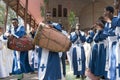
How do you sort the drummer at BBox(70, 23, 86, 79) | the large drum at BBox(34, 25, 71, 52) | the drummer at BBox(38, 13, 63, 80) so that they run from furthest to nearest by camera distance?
the drummer at BBox(70, 23, 86, 79) → the drummer at BBox(38, 13, 63, 80) → the large drum at BBox(34, 25, 71, 52)

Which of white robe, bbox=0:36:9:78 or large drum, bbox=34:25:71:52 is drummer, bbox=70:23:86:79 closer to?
white robe, bbox=0:36:9:78

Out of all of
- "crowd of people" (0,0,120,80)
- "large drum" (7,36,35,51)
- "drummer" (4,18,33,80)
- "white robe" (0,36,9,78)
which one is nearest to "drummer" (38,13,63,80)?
"crowd of people" (0,0,120,80)

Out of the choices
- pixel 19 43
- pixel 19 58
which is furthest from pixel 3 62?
pixel 19 43

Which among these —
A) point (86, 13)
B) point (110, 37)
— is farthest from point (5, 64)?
point (86, 13)

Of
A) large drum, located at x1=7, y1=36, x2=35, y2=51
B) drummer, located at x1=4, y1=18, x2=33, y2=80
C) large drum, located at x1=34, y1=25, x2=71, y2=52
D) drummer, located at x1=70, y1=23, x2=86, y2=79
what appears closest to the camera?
large drum, located at x1=34, y1=25, x2=71, y2=52

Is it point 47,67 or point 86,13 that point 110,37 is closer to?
point 47,67

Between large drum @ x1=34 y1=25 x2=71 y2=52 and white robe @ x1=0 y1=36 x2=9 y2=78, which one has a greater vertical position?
large drum @ x1=34 y1=25 x2=71 y2=52

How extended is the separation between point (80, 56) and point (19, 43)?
2.12 meters

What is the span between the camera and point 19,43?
10.5m

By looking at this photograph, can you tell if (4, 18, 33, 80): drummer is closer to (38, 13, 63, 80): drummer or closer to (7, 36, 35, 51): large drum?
(7, 36, 35, 51): large drum

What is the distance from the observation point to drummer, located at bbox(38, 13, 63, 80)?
844 cm

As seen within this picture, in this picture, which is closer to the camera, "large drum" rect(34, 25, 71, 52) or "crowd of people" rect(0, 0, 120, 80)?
"crowd of people" rect(0, 0, 120, 80)

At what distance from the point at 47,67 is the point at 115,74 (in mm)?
1806

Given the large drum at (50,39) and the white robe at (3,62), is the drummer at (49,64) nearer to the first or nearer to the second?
the large drum at (50,39)
